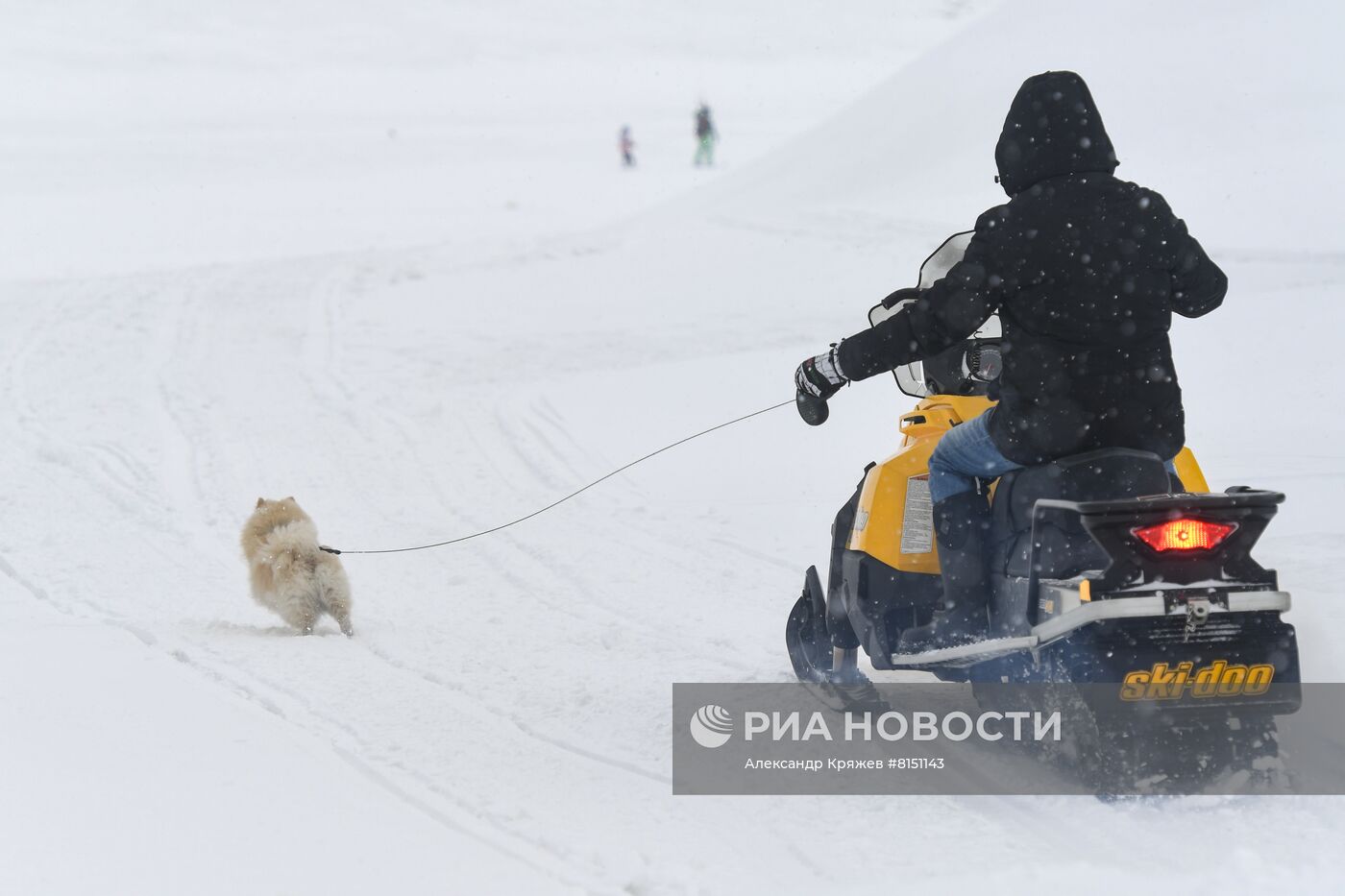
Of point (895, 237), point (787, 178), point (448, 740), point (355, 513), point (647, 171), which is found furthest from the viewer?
point (647, 171)

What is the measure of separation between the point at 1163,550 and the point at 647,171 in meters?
33.5

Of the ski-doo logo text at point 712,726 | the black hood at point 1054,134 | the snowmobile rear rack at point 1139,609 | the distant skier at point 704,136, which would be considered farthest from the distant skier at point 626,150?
the snowmobile rear rack at point 1139,609

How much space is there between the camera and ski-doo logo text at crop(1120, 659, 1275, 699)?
336 centimetres

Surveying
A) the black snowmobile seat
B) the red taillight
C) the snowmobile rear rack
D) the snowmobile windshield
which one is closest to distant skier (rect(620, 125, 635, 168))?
the snowmobile windshield

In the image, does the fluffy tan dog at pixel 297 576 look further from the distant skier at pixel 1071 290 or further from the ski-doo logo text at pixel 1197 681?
the ski-doo logo text at pixel 1197 681

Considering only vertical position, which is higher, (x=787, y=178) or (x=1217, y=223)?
(x=787, y=178)

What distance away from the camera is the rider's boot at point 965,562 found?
158 inches

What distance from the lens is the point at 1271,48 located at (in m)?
21.9

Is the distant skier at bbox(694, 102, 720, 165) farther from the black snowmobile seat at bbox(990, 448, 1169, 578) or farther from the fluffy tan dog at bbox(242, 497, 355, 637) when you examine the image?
the black snowmobile seat at bbox(990, 448, 1169, 578)

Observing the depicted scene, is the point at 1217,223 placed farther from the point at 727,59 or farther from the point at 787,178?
the point at 727,59

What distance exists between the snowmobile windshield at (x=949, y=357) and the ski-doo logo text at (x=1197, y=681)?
48.1 inches

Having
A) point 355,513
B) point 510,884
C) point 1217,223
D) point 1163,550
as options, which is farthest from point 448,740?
point 1217,223

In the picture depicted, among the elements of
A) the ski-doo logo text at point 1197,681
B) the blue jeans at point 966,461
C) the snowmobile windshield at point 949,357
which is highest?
the snowmobile windshield at point 949,357

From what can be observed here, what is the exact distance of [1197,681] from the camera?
338 centimetres
